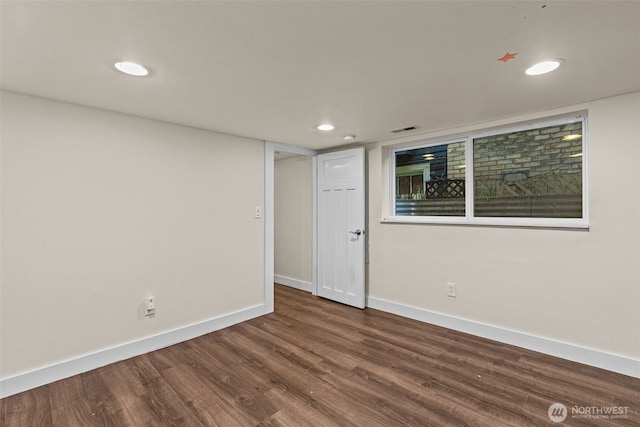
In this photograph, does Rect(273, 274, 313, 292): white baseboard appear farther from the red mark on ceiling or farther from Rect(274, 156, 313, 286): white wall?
the red mark on ceiling

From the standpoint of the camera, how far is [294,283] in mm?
4742

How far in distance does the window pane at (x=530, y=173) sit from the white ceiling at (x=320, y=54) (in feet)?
1.28

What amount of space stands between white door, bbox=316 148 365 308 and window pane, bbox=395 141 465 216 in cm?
48

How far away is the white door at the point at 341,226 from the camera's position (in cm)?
369

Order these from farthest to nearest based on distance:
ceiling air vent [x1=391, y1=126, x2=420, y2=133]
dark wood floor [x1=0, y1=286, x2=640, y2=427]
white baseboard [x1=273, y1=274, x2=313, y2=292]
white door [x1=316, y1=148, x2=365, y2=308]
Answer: white baseboard [x1=273, y1=274, x2=313, y2=292], white door [x1=316, y1=148, x2=365, y2=308], ceiling air vent [x1=391, y1=126, x2=420, y2=133], dark wood floor [x1=0, y1=286, x2=640, y2=427]

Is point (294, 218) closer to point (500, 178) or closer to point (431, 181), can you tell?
point (431, 181)

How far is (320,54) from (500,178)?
87.2 inches

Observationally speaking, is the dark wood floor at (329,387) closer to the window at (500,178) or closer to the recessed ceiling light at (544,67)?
the window at (500,178)

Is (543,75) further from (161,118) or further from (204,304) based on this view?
(204,304)

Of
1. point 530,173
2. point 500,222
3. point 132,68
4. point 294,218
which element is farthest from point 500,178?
point 132,68

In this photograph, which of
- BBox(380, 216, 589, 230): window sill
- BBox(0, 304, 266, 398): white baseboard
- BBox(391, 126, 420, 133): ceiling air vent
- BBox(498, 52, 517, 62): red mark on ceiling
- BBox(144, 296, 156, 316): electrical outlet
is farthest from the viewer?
BBox(391, 126, 420, 133): ceiling air vent

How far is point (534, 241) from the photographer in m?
2.61

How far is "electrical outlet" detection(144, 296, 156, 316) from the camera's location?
265cm

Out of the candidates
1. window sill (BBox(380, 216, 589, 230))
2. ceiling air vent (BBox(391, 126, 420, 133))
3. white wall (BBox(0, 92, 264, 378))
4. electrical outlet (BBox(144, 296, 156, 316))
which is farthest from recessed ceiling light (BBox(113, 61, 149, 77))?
window sill (BBox(380, 216, 589, 230))
